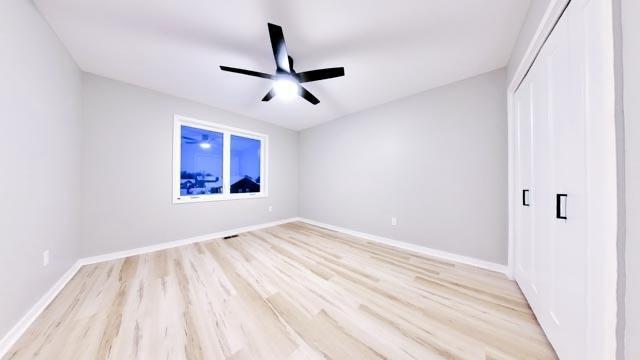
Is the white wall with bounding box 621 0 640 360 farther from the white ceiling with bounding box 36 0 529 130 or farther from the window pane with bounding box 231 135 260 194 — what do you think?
the window pane with bounding box 231 135 260 194

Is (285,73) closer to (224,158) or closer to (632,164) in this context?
(632,164)

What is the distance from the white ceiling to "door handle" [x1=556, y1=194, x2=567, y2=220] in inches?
58.1

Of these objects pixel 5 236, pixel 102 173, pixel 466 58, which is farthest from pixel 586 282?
pixel 102 173

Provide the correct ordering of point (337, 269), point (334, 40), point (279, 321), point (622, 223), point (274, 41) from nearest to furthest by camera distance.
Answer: point (622, 223) < point (279, 321) < point (274, 41) < point (334, 40) < point (337, 269)

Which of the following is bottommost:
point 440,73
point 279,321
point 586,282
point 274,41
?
point 279,321

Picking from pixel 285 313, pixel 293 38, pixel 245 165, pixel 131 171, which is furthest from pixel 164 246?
pixel 293 38

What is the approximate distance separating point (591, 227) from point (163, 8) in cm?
292

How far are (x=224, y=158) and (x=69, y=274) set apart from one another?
2.28 m

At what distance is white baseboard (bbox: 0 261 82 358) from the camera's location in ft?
3.73

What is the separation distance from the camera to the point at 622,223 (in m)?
0.63

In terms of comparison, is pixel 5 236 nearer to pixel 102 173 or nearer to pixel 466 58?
pixel 102 173

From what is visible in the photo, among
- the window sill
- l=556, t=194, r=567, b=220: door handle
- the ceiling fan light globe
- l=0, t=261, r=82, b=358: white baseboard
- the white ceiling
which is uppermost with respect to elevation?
the white ceiling

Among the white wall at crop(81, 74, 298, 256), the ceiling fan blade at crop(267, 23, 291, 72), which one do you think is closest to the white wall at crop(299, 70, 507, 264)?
the ceiling fan blade at crop(267, 23, 291, 72)

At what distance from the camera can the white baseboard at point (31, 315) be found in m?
1.14
